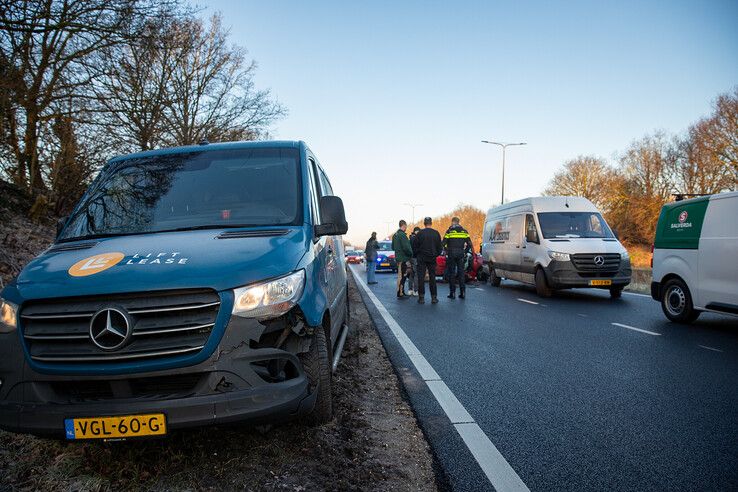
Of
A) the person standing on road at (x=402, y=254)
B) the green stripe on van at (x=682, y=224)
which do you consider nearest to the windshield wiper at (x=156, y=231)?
the green stripe on van at (x=682, y=224)

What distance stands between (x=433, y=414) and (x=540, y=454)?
920 mm

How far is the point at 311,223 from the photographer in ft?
12.4

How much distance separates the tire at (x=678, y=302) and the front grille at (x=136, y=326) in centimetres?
779

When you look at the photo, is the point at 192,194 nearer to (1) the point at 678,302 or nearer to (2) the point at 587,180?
(1) the point at 678,302

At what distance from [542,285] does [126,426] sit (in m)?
11.5

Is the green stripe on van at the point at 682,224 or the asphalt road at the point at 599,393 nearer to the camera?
the asphalt road at the point at 599,393

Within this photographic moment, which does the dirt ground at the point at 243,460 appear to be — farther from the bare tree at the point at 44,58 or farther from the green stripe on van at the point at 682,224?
the bare tree at the point at 44,58

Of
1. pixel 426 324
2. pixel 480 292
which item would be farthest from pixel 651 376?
pixel 480 292

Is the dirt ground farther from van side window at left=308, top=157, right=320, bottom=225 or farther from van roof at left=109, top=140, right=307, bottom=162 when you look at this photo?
van roof at left=109, top=140, right=307, bottom=162

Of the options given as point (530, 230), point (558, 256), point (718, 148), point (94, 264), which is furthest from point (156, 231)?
point (718, 148)

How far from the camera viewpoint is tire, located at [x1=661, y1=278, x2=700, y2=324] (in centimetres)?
794

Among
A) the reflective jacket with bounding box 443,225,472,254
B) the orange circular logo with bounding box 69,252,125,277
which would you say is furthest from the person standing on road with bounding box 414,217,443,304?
the orange circular logo with bounding box 69,252,125,277

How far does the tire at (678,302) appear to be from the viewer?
794cm

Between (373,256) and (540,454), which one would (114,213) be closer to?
A: (540,454)
